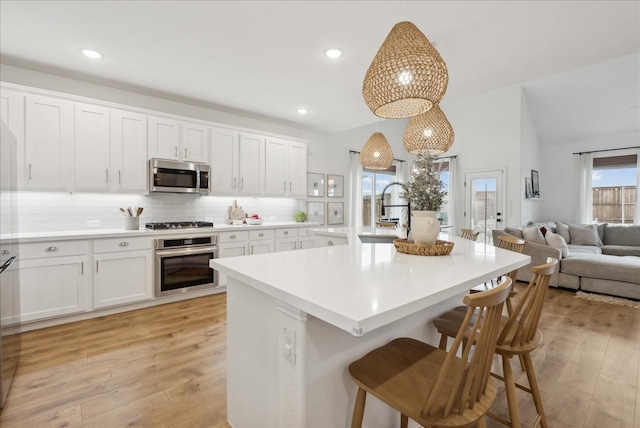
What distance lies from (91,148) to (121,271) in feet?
4.75

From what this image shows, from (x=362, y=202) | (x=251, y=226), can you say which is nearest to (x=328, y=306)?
(x=251, y=226)

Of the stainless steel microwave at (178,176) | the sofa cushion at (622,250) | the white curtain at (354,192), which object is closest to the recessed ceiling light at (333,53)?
the stainless steel microwave at (178,176)

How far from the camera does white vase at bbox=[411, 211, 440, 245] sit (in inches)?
74.2

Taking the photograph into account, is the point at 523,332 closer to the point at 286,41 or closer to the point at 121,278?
the point at 286,41

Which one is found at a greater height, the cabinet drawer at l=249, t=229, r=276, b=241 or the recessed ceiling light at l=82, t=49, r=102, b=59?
the recessed ceiling light at l=82, t=49, r=102, b=59

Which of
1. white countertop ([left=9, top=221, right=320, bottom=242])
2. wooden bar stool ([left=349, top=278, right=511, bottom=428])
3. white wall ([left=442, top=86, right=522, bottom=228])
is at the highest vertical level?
white wall ([left=442, top=86, right=522, bottom=228])

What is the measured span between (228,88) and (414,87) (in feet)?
9.76

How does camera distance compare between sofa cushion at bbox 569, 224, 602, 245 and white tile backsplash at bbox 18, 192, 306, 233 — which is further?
sofa cushion at bbox 569, 224, 602, 245

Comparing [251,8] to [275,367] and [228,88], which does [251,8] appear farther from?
[275,367]

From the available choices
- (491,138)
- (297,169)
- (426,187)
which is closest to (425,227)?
(426,187)

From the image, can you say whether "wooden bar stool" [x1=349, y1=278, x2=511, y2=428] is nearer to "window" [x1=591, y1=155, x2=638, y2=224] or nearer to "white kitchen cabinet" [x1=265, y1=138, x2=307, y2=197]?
"white kitchen cabinet" [x1=265, y1=138, x2=307, y2=197]

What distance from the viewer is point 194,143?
4121mm

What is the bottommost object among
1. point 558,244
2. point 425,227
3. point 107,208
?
point 558,244

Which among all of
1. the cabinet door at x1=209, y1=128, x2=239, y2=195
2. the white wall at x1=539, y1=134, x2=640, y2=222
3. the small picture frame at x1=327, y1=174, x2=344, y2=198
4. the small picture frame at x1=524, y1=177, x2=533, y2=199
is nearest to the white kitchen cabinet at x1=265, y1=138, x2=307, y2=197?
the cabinet door at x1=209, y1=128, x2=239, y2=195
